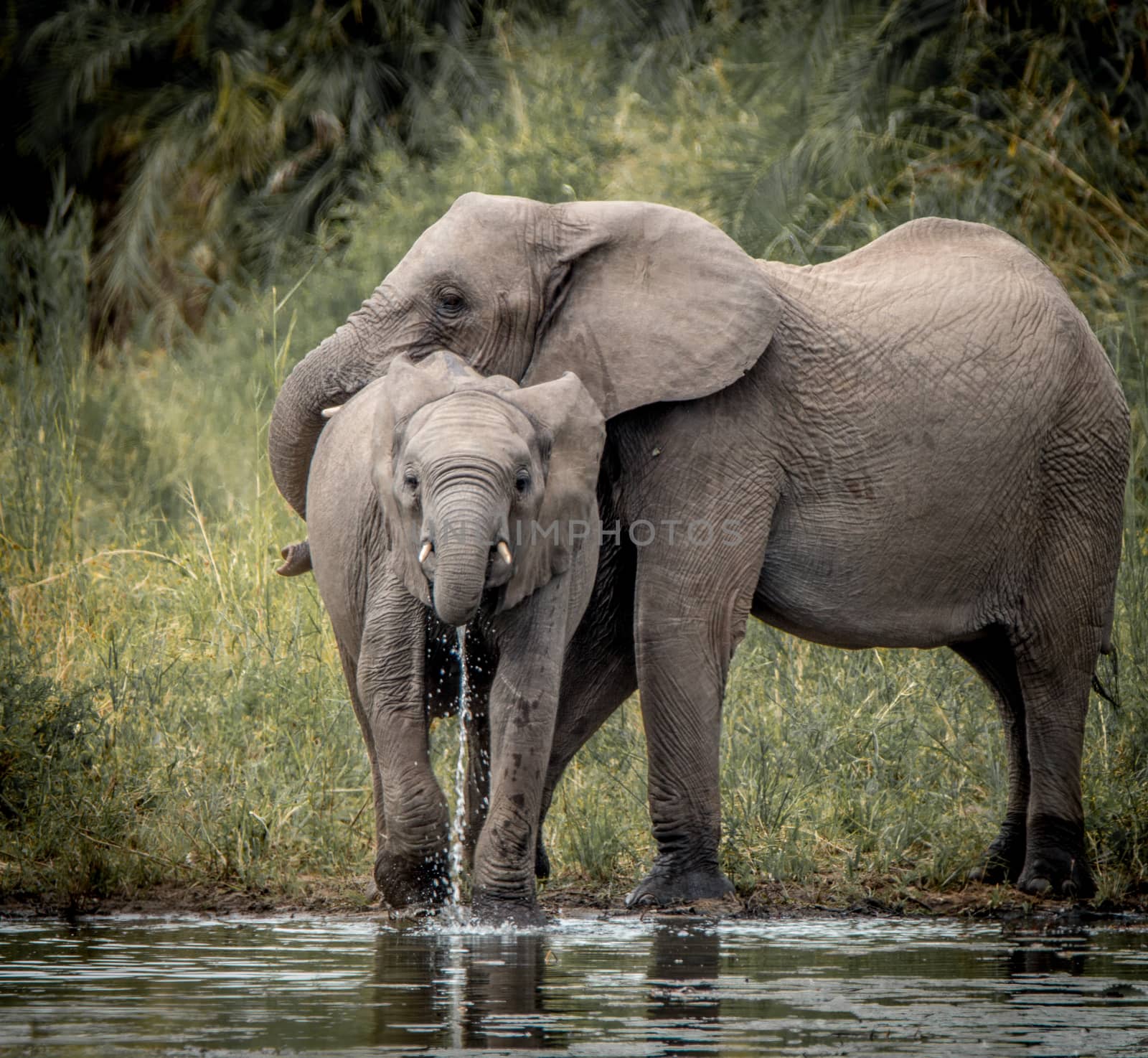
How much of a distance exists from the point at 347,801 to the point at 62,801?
3.48ft

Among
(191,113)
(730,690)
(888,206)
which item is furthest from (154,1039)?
(191,113)

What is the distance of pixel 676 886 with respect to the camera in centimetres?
735

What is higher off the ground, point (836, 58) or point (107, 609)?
point (836, 58)

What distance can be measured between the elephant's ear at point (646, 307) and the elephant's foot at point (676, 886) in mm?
1447

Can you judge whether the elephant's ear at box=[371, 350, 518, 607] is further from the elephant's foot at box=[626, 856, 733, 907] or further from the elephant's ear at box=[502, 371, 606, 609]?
the elephant's foot at box=[626, 856, 733, 907]

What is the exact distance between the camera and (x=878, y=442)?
7672 millimetres

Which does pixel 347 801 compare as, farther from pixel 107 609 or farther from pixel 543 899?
pixel 107 609

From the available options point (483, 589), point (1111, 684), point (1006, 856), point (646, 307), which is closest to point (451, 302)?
point (646, 307)

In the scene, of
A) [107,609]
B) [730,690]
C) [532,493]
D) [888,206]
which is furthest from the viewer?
[888,206]

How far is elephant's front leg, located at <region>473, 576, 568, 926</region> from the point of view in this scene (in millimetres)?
6621

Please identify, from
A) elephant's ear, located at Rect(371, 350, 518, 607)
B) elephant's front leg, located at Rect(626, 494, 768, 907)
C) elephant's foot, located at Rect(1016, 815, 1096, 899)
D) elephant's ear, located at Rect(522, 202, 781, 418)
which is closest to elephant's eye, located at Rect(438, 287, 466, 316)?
elephant's ear, located at Rect(522, 202, 781, 418)

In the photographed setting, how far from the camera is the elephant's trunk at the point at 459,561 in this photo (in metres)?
6.16

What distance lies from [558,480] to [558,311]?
98cm

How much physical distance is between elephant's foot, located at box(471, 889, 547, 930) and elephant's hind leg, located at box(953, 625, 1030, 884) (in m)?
2.20
